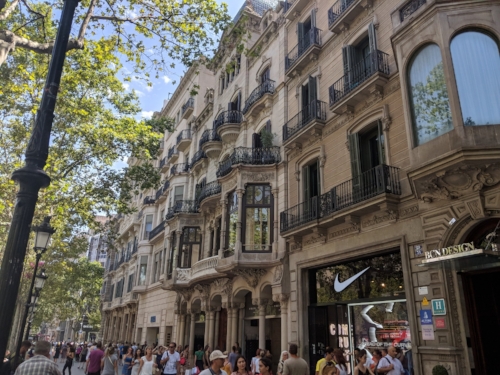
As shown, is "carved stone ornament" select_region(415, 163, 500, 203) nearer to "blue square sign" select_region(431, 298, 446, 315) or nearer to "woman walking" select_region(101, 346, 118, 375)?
"blue square sign" select_region(431, 298, 446, 315)

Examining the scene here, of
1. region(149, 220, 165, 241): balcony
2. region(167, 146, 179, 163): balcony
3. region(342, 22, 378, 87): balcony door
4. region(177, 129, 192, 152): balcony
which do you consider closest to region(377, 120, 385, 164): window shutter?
region(342, 22, 378, 87): balcony door

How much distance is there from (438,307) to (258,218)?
951cm

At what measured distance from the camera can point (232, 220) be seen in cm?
1941

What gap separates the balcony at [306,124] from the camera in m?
15.2

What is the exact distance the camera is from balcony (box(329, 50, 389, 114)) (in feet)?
41.4

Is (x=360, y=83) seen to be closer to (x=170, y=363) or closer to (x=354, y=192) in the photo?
(x=354, y=192)

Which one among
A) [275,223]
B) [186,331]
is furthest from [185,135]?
[275,223]

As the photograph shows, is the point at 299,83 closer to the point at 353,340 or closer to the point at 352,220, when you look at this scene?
the point at 352,220

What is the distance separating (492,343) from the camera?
895 cm

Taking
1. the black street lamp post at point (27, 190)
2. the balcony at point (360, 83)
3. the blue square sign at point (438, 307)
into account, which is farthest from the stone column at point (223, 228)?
the black street lamp post at point (27, 190)

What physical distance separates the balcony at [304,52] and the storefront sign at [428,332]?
11545mm

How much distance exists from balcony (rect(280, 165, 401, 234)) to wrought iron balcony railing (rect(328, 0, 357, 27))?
6.84 metres

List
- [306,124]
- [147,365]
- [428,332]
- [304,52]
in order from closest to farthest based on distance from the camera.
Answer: [428,332] < [147,365] < [306,124] < [304,52]

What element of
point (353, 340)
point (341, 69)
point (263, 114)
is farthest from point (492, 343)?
point (263, 114)
